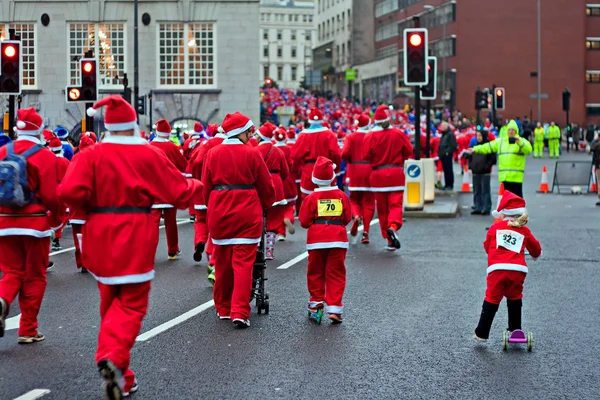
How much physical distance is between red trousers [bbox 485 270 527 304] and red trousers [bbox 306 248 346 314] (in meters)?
1.57

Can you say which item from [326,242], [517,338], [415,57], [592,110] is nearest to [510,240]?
[517,338]

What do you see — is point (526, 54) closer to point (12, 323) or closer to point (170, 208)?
point (170, 208)

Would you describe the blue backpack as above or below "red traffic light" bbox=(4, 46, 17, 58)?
below

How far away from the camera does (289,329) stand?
9.12 metres

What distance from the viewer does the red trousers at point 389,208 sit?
1529 cm

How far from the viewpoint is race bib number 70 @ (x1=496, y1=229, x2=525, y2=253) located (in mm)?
8406

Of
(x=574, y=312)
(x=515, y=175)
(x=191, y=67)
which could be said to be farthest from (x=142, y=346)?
(x=191, y=67)

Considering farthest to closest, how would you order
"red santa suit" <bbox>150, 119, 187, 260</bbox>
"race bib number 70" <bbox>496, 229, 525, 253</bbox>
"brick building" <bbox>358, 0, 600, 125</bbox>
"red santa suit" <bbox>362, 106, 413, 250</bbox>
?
1. "brick building" <bbox>358, 0, 600, 125</bbox>
2. "red santa suit" <bbox>362, 106, 413, 250</bbox>
3. "red santa suit" <bbox>150, 119, 187, 260</bbox>
4. "race bib number 70" <bbox>496, 229, 525, 253</bbox>

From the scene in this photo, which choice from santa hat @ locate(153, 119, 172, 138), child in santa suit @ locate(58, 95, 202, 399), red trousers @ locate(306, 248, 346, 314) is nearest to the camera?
child in santa suit @ locate(58, 95, 202, 399)

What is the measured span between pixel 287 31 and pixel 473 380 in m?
186

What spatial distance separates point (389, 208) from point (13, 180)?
26.5 ft

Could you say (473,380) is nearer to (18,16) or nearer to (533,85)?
(18,16)

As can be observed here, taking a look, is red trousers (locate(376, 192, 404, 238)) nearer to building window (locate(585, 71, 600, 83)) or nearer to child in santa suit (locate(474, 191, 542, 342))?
child in santa suit (locate(474, 191, 542, 342))

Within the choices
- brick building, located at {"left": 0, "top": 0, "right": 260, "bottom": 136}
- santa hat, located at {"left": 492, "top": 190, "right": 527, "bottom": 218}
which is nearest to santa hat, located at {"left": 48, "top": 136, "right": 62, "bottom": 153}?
santa hat, located at {"left": 492, "top": 190, "right": 527, "bottom": 218}
